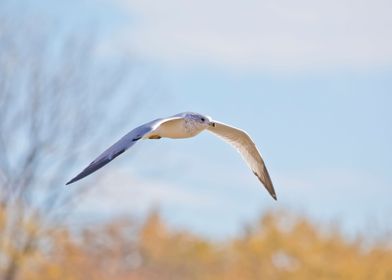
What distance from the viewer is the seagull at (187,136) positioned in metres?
6.73

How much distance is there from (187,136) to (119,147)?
4.16 feet

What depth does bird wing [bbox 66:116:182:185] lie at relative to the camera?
6.57 m

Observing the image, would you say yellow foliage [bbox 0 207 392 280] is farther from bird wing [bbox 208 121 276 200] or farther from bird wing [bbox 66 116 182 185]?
bird wing [bbox 66 116 182 185]

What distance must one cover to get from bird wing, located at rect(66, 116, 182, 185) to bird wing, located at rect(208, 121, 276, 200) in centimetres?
199

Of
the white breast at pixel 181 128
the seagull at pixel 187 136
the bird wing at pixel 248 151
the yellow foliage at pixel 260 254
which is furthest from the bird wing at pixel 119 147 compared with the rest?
the yellow foliage at pixel 260 254

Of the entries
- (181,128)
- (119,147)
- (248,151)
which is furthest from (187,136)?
(248,151)

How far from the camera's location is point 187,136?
26.2ft

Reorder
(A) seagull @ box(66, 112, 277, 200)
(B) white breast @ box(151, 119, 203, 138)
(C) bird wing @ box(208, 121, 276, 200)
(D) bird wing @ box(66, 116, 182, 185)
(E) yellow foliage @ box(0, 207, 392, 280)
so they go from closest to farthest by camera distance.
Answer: (D) bird wing @ box(66, 116, 182, 185)
(A) seagull @ box(66, 112, 277, 200)
(B) white breast @ box(151, 119, 203, 138)
(C) bird wing @ box(208, 121, 276, 200)
(E) yellow foliage @ box(0, 207, 392, 280)

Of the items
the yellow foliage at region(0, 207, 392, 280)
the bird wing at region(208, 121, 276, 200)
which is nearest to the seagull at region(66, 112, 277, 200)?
the bird wing at region(208, 121, 276, 200)

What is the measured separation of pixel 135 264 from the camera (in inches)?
1700

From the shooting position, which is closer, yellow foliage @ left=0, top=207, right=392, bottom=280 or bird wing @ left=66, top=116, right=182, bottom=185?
bird wing @ left=66, top=116, right=182, bottom=185

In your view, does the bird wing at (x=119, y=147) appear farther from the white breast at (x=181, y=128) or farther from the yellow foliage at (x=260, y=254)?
the yellow foliage at (x=260, y=254)

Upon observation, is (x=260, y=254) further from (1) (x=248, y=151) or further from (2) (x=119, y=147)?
(2) (x=119, y=147)

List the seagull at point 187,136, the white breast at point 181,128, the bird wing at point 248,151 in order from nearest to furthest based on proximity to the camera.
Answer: the seagull at point 187,136 → the white breast at point 181,128 → the bird wing at point 248,151
